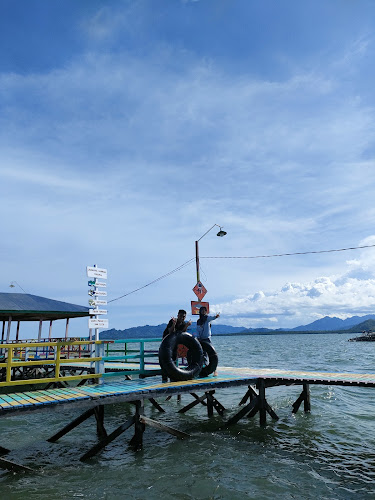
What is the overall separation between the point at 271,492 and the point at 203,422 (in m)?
6.13

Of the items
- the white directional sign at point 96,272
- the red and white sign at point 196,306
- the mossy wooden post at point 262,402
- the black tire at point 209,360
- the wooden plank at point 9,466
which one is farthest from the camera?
the white directional sign at point 96,272

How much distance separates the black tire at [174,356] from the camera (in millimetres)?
11500

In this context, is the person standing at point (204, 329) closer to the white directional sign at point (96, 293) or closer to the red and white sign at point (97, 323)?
the red and white sign at point (97, 323)

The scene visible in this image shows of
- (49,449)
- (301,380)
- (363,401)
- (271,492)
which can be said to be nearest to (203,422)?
(301,380)

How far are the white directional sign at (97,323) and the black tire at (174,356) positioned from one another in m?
4.09

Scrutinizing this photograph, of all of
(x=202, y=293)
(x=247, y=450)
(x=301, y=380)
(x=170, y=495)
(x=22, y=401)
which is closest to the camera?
(x=170, y=495)

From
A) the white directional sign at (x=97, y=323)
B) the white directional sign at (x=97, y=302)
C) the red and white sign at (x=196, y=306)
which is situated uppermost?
the white directional sign at (x=97, y=302)

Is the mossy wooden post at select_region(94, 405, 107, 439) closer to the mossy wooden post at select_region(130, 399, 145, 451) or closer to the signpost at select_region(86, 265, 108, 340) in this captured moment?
the mossy wooden post at select_region(130, 399, 145, 451)

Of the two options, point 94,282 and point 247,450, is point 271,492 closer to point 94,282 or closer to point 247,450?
point 247,450

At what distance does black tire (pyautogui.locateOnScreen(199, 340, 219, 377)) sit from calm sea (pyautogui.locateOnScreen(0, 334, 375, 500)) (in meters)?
1.72

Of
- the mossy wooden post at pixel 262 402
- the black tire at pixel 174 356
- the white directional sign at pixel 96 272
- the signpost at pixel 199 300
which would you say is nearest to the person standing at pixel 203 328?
the black tire at pixel 174 356

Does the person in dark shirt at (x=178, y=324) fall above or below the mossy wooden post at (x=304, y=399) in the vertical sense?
above

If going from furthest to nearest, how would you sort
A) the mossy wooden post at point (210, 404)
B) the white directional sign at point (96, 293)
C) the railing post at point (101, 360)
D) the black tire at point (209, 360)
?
1. the white directional sign at point (96, 293)
2. the mossy wooden post at point (210, 404)
3. the black tire at point (209, 360)
4. the railing post at point (101, 360)

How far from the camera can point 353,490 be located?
25.9 ft
